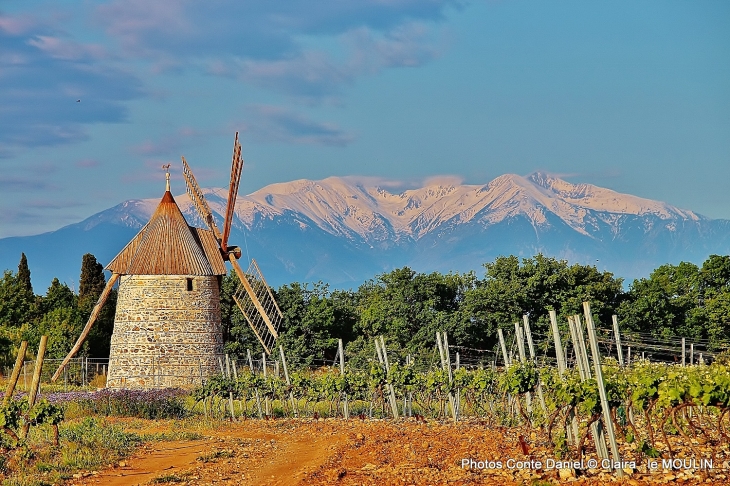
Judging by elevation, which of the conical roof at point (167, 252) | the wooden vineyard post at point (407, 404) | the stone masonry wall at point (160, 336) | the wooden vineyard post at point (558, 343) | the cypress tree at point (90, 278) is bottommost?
the wooden vineyard post at point (407, 404)

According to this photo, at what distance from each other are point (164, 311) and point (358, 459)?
21.4m

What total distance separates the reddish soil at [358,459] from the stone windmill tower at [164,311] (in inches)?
590

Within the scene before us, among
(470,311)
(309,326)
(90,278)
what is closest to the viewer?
(470,311)

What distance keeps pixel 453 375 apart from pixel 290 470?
319 inches

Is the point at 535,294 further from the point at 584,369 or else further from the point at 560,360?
the point at 584,369

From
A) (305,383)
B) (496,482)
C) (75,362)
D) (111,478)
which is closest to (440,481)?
(496,482)

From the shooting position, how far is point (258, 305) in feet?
132

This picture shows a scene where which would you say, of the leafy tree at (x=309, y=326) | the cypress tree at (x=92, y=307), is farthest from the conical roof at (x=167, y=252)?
the cypress tree at (x=92, y=307)

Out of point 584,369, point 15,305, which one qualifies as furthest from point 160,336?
point 584,369

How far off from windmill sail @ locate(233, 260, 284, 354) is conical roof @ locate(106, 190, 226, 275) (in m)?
3.60

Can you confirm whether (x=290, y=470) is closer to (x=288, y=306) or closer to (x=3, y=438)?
(x=3, y=438)

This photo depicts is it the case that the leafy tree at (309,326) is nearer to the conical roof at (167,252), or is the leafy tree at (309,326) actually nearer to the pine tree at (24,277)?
the conical roof at (167,252)

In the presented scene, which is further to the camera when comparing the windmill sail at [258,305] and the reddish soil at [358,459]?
the windmill sail at [258,305]

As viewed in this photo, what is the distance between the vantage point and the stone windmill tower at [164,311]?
34.3m
